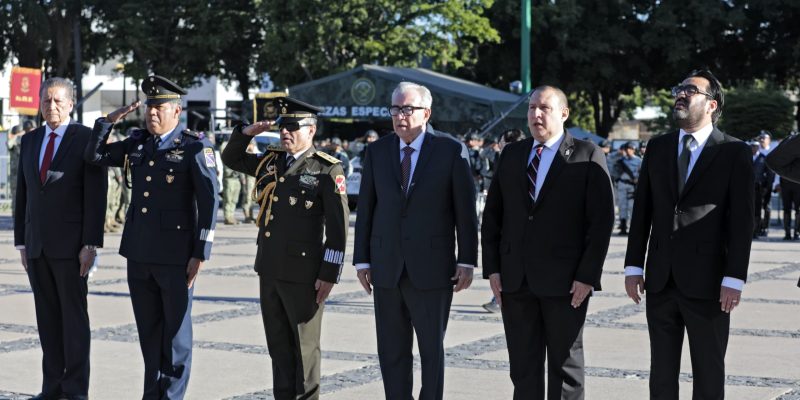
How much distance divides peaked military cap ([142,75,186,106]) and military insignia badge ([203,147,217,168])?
332 millimetres

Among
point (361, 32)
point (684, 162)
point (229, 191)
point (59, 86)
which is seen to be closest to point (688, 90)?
point (684, 162)

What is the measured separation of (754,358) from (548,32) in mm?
35954

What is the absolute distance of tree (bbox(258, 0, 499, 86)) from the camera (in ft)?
120

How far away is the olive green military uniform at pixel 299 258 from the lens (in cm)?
653

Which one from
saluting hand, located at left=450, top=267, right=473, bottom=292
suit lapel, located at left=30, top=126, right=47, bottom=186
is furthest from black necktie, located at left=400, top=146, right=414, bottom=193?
suit lapel, located at left=30, top=126, right=47, bottom=186

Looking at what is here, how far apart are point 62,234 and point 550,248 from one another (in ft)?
9.10

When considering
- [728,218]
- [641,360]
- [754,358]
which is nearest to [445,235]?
[728,218]

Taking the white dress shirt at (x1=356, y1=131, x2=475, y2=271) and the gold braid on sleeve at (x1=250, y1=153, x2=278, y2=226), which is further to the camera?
the gold braid on sleeve at (x1=250, y1=153, x2=278, y2=226)

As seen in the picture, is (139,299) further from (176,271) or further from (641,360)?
(641,360)

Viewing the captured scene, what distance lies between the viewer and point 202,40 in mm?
41781

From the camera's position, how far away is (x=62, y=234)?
23.2 feet

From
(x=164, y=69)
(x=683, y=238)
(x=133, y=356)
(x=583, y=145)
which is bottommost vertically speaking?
(x=133, y=356)

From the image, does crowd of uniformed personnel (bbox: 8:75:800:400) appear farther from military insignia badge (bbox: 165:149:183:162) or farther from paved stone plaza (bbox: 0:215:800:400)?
paved stone plaza (bbox: 0:215:800:400)

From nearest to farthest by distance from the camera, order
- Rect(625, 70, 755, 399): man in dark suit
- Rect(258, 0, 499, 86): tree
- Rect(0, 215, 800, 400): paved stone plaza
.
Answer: Rect(625, 70, 755, 399): man in dark suit < Rect(0, 215, 800, 400): paved stone plaza < Rect(258, 0, 499, 86): tree
